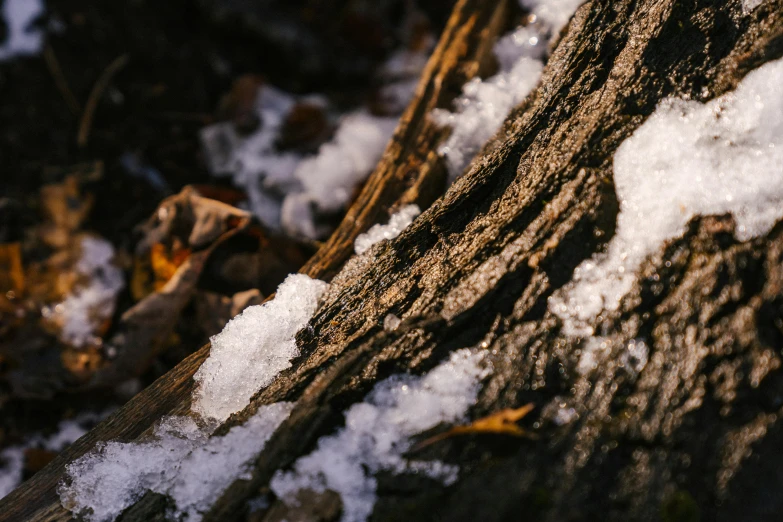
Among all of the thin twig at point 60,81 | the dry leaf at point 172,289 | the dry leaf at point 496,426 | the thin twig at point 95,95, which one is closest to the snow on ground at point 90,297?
the dry leaf at point 172,289

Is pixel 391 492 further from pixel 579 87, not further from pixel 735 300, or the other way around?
pixel 579 87

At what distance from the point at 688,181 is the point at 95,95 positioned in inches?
107

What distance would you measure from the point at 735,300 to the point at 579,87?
69cm

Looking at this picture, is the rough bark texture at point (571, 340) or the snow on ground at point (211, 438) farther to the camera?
the snow on ground at point (211, 438)

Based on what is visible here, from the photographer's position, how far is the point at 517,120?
161 cm

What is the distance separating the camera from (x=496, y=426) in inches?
42.5

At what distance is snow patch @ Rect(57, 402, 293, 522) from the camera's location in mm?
1167

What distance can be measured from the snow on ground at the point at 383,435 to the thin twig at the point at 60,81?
236 centimetres

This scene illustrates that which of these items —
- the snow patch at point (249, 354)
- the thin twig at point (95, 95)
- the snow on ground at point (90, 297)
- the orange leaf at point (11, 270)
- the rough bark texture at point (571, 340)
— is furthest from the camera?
the thin twig at point (95, 95)

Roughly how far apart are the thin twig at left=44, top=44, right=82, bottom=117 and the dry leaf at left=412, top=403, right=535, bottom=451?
2528mm

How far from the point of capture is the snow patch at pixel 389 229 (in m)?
1.68

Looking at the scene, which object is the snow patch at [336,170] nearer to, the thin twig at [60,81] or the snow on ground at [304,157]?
the snow on ground at [304,157]

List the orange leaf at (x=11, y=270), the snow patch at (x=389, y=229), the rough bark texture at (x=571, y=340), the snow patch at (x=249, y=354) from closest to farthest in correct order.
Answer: the rough bark texture at (x=571, y=340), the snow patch at (x=249, y=354), the snow patch at (x=389, y=229), the orange leaf at (x=11, y=270)

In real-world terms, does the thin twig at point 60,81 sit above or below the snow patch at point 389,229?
above
